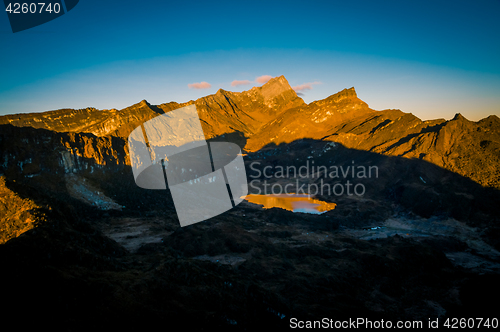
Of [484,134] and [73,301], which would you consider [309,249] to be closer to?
[73,301]

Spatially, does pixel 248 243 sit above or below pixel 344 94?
below

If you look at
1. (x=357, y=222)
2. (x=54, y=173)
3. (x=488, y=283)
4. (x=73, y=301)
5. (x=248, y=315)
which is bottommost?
(x=357, y=222)

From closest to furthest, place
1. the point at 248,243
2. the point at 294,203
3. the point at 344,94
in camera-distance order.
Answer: the point at 248,243 → the point at 294,203 → the point at 344,94

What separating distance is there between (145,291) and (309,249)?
22.3m

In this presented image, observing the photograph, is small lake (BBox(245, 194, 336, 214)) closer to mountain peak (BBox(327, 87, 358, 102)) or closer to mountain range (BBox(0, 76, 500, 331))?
mountain range (BBox(0, 76, 500, 331))

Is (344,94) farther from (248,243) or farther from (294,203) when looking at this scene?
(248,243)

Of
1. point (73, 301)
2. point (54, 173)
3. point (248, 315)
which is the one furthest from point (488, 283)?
point (54, 173)

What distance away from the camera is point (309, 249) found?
33281 mm

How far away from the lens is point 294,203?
68938mm

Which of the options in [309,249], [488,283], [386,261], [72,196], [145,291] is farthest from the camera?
[72,196]

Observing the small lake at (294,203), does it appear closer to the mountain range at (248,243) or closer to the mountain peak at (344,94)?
the mountain range at (248,243)

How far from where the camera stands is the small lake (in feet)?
204

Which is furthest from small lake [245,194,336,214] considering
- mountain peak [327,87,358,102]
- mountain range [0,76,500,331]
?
mountain peak [327,87,358,102]

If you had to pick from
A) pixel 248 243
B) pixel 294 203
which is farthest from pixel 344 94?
pixel 248 243
